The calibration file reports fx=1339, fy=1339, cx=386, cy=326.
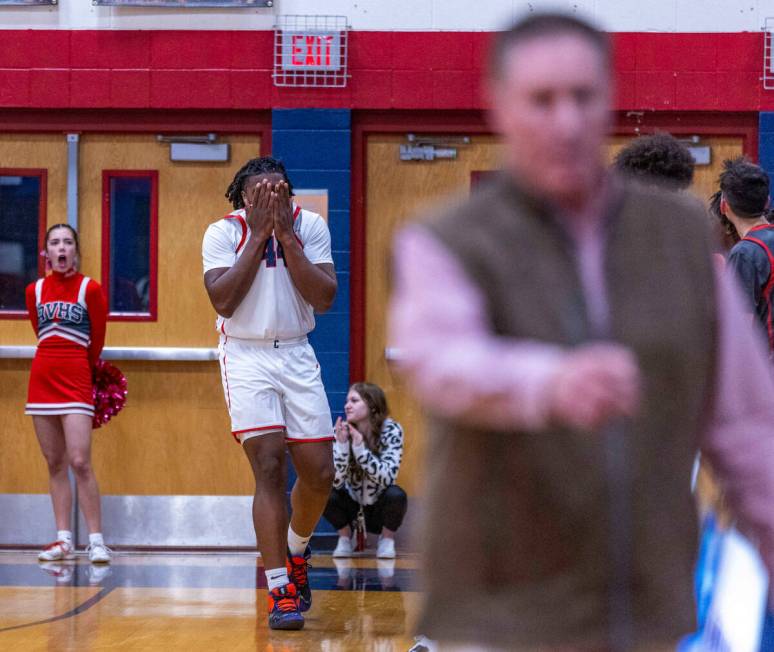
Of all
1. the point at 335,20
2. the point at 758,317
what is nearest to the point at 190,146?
the point at 335,20

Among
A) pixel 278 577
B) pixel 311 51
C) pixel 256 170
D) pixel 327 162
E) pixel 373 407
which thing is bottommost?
pixel 278 577

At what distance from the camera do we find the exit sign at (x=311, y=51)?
741 centimetres

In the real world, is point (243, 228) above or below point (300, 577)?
above

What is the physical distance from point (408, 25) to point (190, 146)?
1.41 metres

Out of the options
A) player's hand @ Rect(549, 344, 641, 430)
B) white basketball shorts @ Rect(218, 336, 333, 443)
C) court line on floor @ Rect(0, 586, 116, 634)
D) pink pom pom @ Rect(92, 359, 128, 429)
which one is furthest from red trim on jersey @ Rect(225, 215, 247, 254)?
player's hand @ Rect(549, 344, 641, 430)

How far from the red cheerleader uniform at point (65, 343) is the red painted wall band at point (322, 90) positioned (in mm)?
1120

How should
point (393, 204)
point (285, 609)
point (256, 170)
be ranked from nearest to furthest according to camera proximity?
point (285, 609) → point (256, 170) → point (393, 204)

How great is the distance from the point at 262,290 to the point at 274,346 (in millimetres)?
227

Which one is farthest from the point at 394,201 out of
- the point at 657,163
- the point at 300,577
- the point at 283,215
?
the point at 657,163

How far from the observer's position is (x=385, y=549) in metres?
7.18

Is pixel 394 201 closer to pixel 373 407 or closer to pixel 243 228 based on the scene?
pixel 373 407

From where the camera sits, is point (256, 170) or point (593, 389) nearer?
A: point (593, 389)

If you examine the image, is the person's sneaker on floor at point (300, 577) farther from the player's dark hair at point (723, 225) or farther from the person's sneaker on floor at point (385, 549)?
the player's dark hair at point (723, 225)

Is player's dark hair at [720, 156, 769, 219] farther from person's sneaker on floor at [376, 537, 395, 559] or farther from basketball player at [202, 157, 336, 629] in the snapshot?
person's sneaker on floor at [376, 537, 395, 559]
